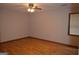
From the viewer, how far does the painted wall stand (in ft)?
11.6

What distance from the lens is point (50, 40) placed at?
3.67m

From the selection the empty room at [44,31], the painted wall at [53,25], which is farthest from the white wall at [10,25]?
the painted wall at [53,25]

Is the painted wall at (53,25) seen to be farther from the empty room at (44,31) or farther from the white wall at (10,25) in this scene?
the white wall at (10,25)

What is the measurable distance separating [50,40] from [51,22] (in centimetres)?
61

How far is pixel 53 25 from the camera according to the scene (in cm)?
391

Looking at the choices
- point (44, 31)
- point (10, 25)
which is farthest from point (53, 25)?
point (10, 25)

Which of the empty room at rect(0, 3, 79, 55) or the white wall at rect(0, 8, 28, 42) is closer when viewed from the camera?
the empty room at rect(0, 3, 79, 55)

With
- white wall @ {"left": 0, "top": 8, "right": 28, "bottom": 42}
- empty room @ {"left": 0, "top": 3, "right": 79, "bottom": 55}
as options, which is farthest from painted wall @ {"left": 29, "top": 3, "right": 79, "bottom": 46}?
white wall @ {"left": 0, "top": 8, "right": 28, "bottom": 42}

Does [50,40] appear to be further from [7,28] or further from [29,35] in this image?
[7,28]

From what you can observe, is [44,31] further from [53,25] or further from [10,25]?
[10,25]

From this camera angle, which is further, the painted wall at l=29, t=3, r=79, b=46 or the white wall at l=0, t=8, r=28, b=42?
the white wall at l=0, t=8, r=28, b=42

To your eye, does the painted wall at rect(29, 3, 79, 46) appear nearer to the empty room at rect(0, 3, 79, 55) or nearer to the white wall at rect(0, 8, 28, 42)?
the empty room at rect(0, 3, 79, 55)
